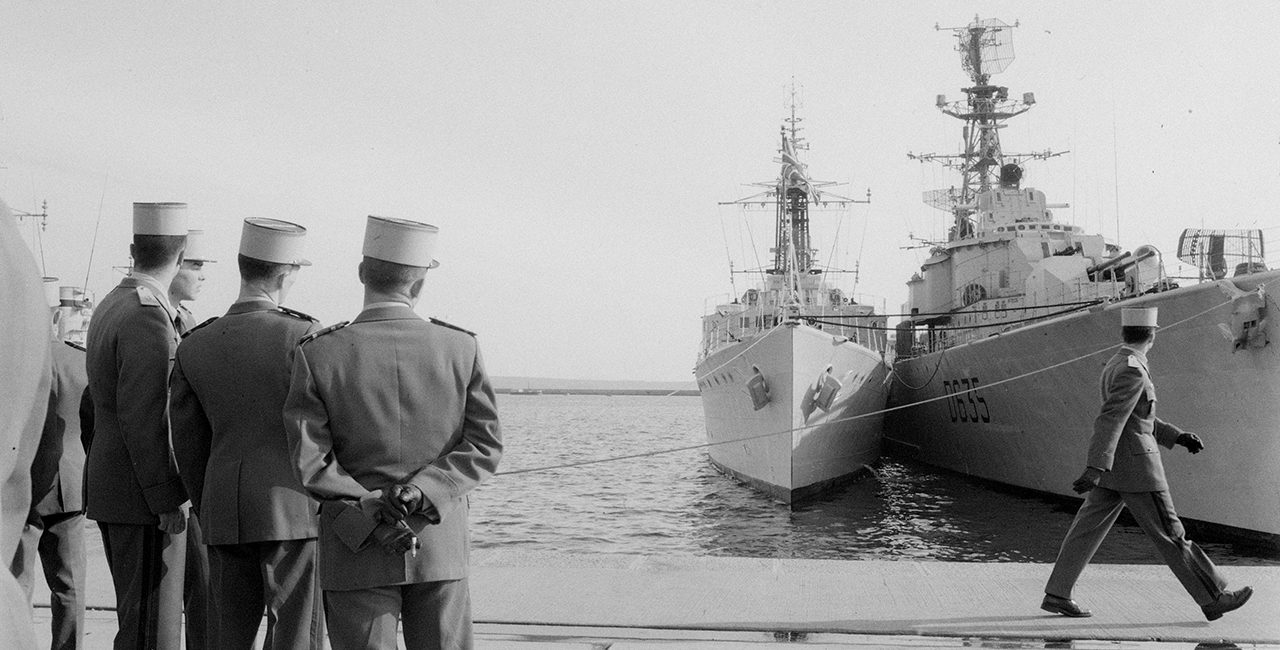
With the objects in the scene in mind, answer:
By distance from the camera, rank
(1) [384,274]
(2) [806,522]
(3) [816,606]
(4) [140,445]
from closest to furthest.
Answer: (1) [384,274]
(4) [140,445]
(3) [816,606]
(2) [806,522]

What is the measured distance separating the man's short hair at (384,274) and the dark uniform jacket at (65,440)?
1500mm

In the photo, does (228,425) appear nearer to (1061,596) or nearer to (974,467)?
(1061,596)

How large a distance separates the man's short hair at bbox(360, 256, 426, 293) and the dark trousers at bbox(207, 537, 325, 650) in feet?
2.96

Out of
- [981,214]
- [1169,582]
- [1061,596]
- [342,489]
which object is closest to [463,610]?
[342,489]

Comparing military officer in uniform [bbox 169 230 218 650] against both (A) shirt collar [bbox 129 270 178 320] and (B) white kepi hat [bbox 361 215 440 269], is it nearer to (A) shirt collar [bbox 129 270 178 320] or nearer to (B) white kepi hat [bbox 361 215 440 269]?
(A) shirt collar [bbox 129 270 178 320]

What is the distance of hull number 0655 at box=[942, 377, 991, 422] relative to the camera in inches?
671

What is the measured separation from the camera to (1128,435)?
429 centimetres

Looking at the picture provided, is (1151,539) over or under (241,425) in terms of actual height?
under

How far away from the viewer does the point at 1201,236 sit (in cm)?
1250

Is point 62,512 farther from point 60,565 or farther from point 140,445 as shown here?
point 140,445

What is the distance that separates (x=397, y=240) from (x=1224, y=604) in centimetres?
377

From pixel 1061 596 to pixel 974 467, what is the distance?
15161mm

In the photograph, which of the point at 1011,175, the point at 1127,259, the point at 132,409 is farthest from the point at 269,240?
the point at 1011,175

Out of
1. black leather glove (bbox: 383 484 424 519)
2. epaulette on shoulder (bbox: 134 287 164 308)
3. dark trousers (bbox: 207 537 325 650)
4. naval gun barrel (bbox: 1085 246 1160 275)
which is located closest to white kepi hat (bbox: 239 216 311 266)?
epaulette on shoulder (bbox: 134 287 164 308)
